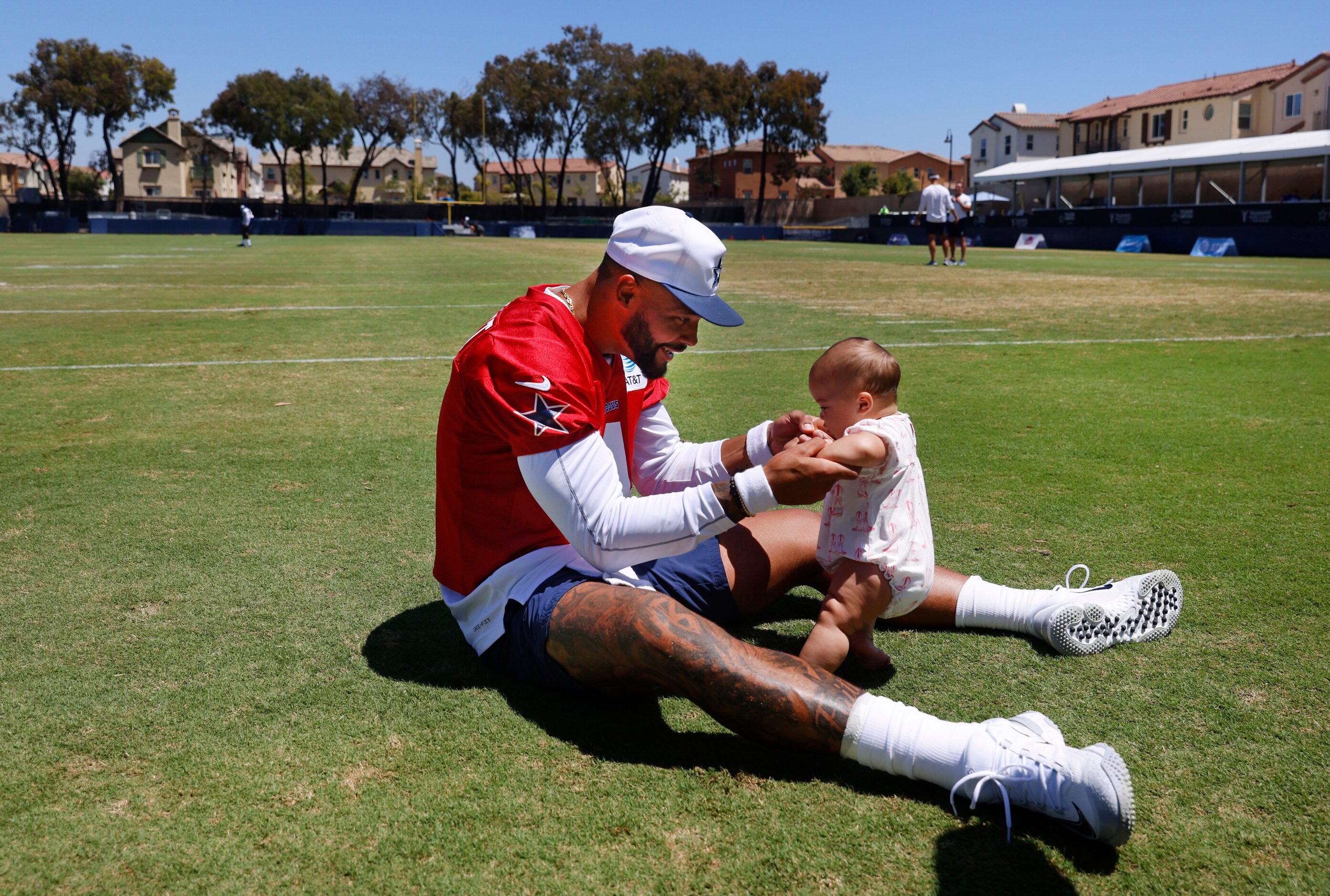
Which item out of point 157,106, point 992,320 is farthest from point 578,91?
point 992,320

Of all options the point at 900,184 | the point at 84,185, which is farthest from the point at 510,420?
the point at 84,185

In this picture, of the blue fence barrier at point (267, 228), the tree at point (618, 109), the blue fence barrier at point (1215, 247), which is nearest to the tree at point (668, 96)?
the tree at point (618, 109)

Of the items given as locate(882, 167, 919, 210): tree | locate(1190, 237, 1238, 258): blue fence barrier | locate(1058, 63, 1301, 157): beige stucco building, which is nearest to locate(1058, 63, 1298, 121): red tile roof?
locate(1058, 63, 1301, 157): beige stucco building

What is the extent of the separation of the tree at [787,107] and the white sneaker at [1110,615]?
7772cm

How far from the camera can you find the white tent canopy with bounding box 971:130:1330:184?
42.1 metres

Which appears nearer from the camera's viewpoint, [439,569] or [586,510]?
[586,510]

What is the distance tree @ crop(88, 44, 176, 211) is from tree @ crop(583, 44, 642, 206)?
3299 centimetres

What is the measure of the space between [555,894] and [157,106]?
9025cm

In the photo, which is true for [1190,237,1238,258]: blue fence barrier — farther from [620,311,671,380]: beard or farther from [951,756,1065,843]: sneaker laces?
[951,756,1065,843]: sneaker laces

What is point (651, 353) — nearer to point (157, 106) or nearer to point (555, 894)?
point (555, 894)

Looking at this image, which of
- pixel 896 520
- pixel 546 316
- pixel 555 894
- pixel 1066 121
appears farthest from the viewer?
pixel 1066 121

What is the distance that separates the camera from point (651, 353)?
2809 millimetres

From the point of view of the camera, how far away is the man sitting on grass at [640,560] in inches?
91.3

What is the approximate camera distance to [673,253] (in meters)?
2.66
